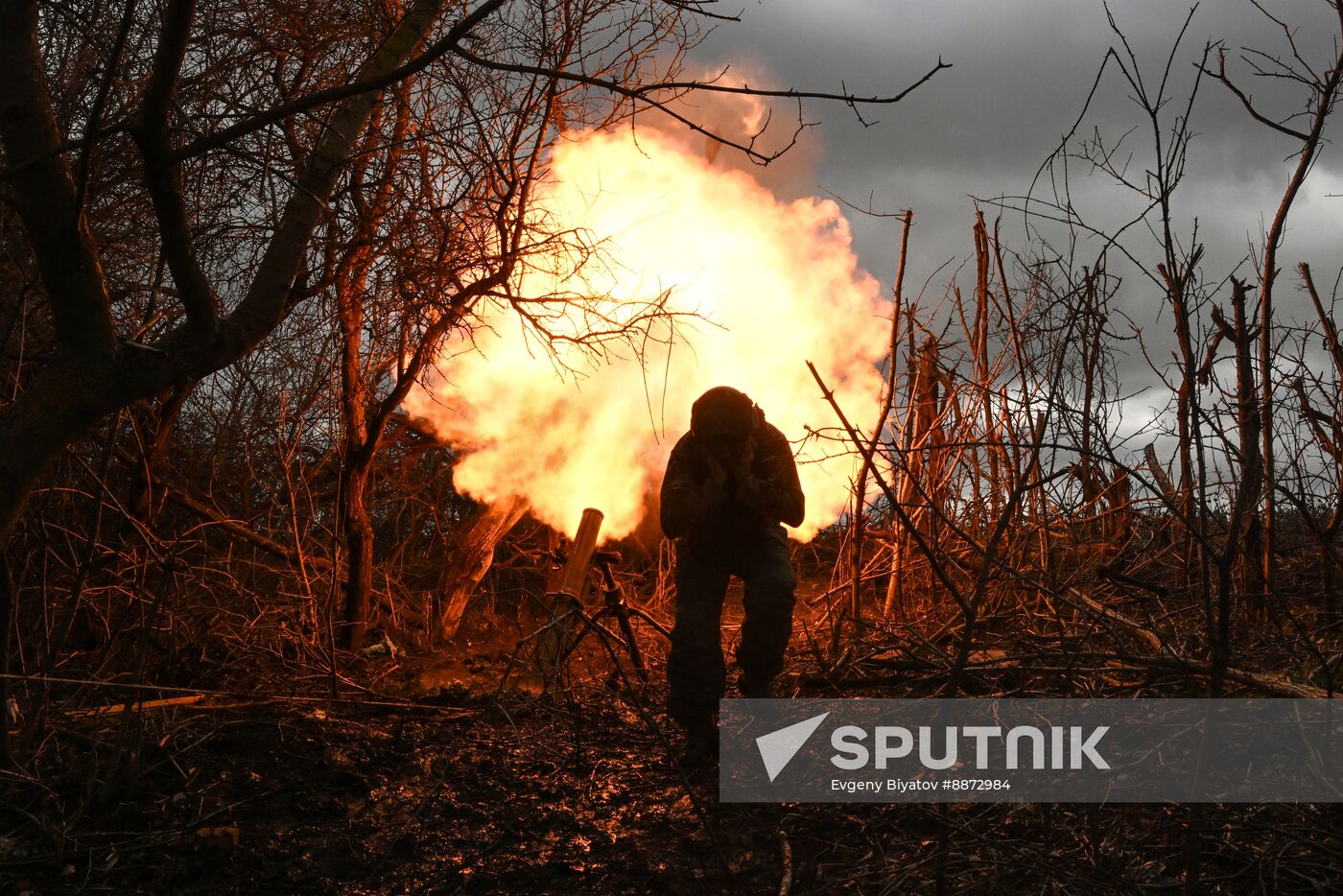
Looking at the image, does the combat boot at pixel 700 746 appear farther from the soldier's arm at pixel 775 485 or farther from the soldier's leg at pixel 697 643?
the soldier's arm at pixel 775 485

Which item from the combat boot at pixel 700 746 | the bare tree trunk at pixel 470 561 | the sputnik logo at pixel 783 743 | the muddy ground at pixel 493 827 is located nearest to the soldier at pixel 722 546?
the combat boot at pixel 700 746

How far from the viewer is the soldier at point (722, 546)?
473 centimetres

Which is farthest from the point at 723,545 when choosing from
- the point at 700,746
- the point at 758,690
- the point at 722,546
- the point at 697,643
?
the point at 700,746

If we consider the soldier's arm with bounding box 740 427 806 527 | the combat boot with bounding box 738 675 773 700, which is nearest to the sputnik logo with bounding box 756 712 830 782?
the combat boot with bounding box 738 675 773 700

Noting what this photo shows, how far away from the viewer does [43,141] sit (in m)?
3.15

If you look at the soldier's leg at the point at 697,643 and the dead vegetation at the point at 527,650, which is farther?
the soldier's leg at the point at 697,643

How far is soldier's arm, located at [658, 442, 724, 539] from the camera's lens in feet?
16.1

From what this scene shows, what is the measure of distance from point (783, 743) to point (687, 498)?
52.0 inches

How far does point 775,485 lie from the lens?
4938 mm

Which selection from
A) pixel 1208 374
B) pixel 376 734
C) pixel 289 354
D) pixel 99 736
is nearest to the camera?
pixel 1208 374

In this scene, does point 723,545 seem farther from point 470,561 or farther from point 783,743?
point 470,561

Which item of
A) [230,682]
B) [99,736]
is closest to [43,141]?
[99,736]

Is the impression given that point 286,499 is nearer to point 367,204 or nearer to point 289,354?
point 289,354

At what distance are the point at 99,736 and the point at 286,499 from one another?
153 inches
